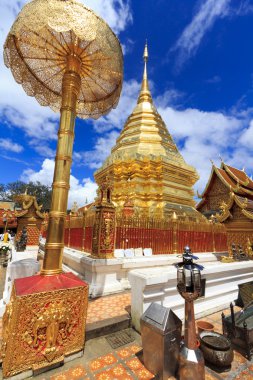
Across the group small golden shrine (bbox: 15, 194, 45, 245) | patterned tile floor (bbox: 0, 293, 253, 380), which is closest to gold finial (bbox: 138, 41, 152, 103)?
small golden shrine (bbox: 15, 194, 45, 245)

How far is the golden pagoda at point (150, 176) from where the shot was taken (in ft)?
40.6

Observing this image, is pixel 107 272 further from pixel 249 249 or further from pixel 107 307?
pixel 249 249

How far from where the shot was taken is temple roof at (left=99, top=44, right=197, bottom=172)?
44.9 ft

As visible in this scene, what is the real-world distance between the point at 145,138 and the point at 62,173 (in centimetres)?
1246

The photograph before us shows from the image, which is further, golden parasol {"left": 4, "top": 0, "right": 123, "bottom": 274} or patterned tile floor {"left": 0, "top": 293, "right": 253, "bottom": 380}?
golden parasol {"left": 4, "top": 0, "right": 123, "bottom": 274}

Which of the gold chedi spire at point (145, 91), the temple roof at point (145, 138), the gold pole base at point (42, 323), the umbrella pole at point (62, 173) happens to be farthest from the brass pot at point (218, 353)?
the gold chedi spire at point (145, 91)

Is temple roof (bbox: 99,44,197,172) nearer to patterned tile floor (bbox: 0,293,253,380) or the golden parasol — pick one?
the golden parasol

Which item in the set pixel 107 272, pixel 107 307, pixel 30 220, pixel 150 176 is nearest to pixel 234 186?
pixel 150 176

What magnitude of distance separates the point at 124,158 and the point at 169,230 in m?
6.49

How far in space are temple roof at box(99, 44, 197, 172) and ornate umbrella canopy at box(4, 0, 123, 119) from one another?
28.0 ft

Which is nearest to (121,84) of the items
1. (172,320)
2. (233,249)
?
(172,320)

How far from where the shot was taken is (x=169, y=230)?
820 cm

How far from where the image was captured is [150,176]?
42.7 ft

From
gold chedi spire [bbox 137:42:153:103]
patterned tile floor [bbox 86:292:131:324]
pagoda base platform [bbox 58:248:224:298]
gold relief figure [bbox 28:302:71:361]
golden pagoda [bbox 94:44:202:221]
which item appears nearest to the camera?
gold relief figure [bbox 28:302:71:361]
